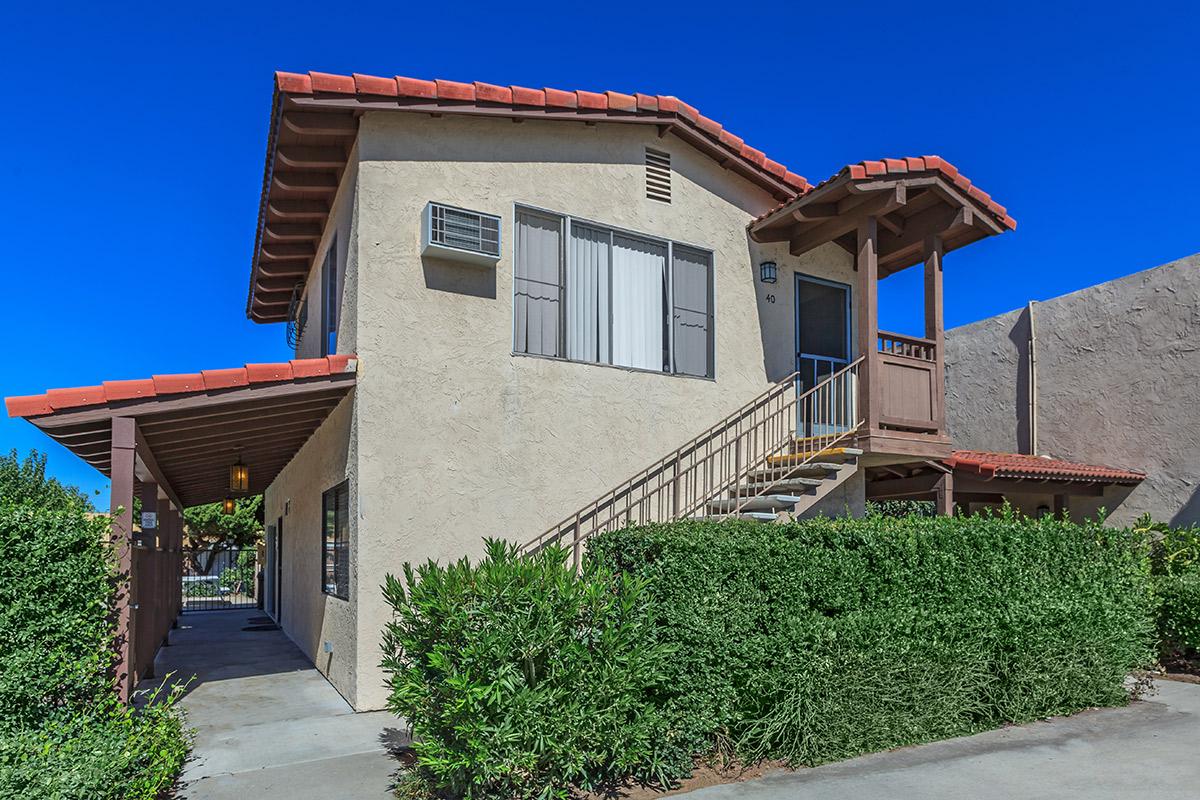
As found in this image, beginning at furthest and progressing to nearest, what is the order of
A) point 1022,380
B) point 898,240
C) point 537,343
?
point 1022,380, point 898,240, point 537,343

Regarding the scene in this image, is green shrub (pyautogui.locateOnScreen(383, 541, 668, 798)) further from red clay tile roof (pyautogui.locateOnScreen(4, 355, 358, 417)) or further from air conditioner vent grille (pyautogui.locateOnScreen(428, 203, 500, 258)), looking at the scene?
air conditioner vent grille (pyautogui.locateOnScreen(428, 203, 500, 258))

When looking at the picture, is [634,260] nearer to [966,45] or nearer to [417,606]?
[417,606]

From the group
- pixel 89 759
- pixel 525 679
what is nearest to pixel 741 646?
pixel 525 679

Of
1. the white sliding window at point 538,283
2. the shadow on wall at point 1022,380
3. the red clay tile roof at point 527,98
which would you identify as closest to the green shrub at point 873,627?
the white sliding window at point 538,283

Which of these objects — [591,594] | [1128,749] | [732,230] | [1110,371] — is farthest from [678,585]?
[1110,371]

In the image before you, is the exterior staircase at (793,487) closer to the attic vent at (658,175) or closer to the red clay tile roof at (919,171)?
the red clay tile roof at (919,171)

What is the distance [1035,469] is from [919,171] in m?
5.11

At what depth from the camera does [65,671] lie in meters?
5.42

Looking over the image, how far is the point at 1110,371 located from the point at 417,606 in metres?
13.0

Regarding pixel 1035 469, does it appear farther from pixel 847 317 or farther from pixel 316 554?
pixel 316 554

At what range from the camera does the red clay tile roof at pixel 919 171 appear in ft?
30.1

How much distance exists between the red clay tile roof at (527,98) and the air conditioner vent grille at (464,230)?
46.7 inches

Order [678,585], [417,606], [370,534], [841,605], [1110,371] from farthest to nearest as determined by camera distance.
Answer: [1110,371] < [370,534] < [841,605] < [678,585] < [417,606]

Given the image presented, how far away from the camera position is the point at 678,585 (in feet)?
19.6
